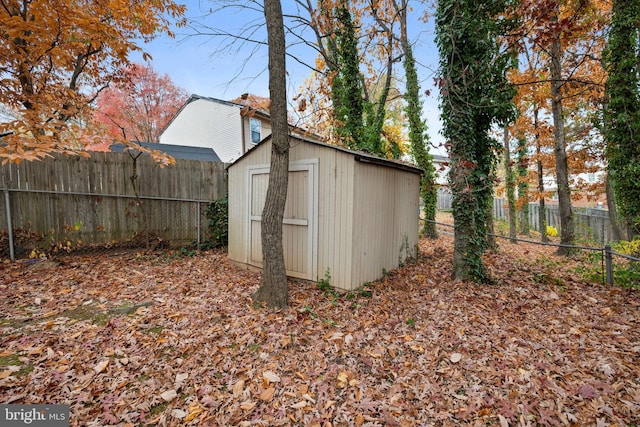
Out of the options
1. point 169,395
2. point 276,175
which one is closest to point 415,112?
point 276,175

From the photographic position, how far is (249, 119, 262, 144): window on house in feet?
47.2

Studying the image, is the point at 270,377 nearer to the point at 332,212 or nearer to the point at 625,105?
the point at 332,212

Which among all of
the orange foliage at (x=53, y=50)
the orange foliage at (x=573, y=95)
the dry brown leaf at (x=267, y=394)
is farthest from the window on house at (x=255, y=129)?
the dry brown leaf at (x=267, y=394)

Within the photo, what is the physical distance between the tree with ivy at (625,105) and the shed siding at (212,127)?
13169 millimetres

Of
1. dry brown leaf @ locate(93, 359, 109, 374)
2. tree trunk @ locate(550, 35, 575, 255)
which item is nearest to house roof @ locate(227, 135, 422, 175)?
dry brown leaf @ locate(93, 359, 109, 374)

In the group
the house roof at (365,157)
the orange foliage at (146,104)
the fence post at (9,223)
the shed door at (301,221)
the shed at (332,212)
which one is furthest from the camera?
the orange foliage at (146,104)

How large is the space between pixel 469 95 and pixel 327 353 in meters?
4.47

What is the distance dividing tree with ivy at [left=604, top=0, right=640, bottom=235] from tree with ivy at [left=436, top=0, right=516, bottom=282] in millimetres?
1564

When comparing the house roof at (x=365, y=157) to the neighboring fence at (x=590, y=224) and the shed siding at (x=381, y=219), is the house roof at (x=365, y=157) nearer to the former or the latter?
Answer: the shed siding at (x=381, y=219)

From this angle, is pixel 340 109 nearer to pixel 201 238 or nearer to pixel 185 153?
pixel 201 238

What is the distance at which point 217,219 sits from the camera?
759 centimetres

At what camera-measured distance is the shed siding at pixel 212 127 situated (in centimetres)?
1449

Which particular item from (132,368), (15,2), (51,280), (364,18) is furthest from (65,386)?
(364,18)

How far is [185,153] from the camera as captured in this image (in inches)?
492
